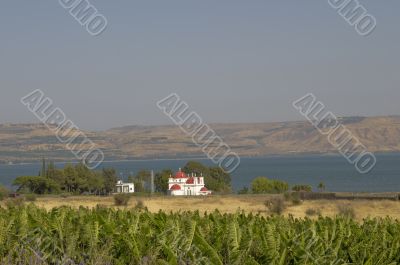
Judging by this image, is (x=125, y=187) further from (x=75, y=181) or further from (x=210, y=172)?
(x=210, y=172)

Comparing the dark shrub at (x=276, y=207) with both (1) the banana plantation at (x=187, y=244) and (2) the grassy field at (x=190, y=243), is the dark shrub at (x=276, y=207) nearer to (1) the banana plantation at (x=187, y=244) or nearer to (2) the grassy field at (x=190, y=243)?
(2) the grassy field at (x=190, y=243)

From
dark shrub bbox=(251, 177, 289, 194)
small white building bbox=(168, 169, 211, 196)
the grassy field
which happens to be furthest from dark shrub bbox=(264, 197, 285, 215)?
dark shrub bbox=(251, 177, 289, 194)

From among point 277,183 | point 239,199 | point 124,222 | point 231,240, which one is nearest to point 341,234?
point 231,240

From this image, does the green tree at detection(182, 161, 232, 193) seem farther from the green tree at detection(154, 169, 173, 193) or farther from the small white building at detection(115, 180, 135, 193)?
the small white building at detection(115, 180, 135, 193)

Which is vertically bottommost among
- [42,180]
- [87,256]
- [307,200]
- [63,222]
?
[87,256]

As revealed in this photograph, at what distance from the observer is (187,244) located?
7.22 metres

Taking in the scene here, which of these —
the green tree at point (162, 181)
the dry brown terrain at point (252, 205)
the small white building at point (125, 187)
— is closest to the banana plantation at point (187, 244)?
the dry brown terrain at point (252, 205)

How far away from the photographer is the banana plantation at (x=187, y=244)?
22.3 feet

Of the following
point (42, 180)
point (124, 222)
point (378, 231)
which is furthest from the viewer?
point (42, 180)

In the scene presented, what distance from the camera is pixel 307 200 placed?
167 ft

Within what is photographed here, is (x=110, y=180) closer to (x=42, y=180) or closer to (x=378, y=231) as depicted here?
Result: (x=42, y=180)

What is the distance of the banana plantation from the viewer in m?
6.79

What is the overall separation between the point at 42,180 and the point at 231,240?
6569 cm

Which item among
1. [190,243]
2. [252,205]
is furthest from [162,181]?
[190,243]
